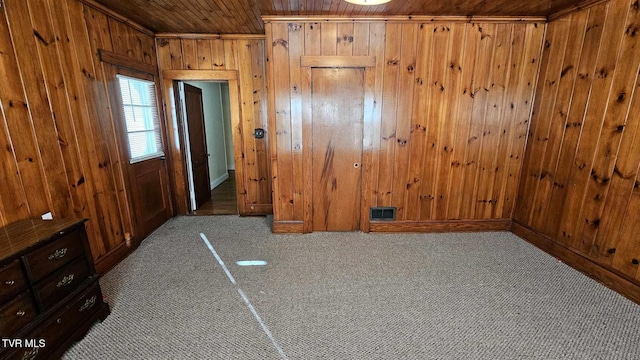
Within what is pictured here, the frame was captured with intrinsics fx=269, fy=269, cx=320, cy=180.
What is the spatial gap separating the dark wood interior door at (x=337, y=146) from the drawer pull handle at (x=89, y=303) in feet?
7.02

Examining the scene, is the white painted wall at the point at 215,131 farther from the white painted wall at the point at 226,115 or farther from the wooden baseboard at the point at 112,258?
the wooden baseboard at the point at 112,258

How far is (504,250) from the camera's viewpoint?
2889 mm

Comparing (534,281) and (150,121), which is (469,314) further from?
(150,121)

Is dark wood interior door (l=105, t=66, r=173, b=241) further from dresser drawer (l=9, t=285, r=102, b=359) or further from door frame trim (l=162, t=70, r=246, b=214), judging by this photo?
dresser drawer (l=9, t=285, r=102, b=359)

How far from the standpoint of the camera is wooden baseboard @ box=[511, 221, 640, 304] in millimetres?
2145

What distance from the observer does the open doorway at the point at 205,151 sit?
399 cm

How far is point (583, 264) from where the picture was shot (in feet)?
8.14

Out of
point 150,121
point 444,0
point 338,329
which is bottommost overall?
point 338,329

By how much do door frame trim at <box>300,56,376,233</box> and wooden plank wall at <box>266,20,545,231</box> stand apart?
5 centimetres

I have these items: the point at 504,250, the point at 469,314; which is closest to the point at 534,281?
the point at 504,250

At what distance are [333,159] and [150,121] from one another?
2372mm

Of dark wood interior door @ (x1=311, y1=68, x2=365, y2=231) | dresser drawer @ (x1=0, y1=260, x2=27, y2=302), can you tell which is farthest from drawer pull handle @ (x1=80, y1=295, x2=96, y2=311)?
dark wood interior door @ (x1=311, y1=68, x2=365, y2=231)

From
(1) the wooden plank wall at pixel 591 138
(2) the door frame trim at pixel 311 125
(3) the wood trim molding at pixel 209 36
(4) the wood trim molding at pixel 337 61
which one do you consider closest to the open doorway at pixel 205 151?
(3) the wood trim molding at pixel 209 36

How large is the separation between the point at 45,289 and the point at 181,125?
106 inches
